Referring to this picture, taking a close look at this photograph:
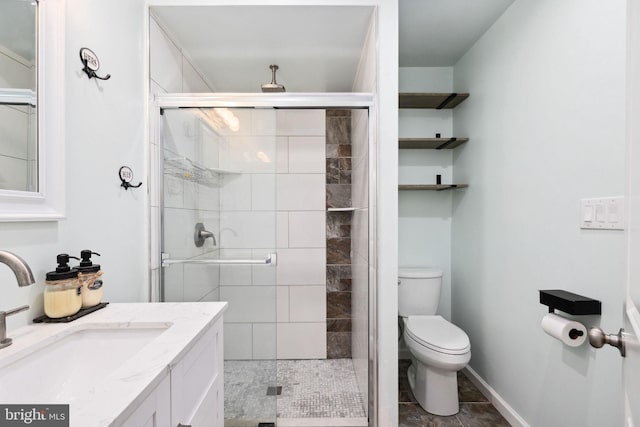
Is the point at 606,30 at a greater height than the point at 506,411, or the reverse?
the point at 606,30

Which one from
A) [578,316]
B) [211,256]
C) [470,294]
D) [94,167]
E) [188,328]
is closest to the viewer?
[188,328]

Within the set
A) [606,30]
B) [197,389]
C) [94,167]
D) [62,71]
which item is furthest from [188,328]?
[606,30]

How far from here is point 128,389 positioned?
0.54 m

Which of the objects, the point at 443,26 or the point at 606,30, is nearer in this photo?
the point at 606,30

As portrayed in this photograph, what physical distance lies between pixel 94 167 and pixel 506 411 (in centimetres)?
248

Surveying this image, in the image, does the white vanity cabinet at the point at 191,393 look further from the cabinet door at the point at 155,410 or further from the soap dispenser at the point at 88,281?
the soap dispenser at the point at 88,281

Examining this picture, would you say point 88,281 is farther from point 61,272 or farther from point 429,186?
point 429,186

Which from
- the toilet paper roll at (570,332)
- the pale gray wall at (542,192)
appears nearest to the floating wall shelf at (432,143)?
the pale gray wall at (542,192)

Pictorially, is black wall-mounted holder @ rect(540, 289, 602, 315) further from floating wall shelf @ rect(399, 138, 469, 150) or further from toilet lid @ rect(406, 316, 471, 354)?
floating wall shelf @ rect(399, 138, 469, 150)

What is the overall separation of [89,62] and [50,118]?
326 mm

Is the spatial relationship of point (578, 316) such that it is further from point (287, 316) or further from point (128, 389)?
point (287, 316)

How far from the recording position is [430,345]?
5.76 feet

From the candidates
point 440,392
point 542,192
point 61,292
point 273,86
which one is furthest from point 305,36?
point 440,392

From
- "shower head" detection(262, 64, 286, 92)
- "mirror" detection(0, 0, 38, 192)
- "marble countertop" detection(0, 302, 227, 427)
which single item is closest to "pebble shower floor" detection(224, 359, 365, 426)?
"marble countertop" detection(0, 302, 227, 427)
